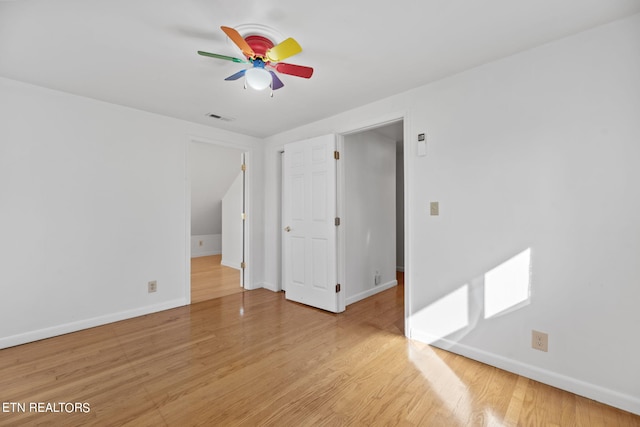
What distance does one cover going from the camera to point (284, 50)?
169 centimetres

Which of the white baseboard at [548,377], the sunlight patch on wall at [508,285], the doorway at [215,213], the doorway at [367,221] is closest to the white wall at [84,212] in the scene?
the doorway at [215,213]

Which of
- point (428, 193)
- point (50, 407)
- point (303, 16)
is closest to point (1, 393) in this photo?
point (50, 407)

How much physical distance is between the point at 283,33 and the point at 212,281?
4.07 metres

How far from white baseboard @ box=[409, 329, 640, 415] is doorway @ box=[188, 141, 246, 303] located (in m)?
3.05

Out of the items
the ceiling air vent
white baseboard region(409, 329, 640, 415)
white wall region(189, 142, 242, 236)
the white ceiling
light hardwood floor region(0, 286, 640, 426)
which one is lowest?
light hardwood floor region(0, 286, 640, 426)

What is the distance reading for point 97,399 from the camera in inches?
69.7

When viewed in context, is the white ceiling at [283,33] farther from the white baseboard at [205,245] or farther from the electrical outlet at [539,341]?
the white baseboard at [205,245]

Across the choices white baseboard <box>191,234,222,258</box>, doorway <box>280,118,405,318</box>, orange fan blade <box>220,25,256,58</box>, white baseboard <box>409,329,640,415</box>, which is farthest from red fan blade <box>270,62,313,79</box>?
white baseboard <box>191,234,222,258</box>

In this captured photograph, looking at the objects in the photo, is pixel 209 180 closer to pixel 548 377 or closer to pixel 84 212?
pixel 84 212

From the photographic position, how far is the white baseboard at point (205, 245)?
718 cm

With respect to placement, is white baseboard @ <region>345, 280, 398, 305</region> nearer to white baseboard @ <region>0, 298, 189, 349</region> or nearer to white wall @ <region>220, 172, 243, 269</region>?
white baseboard @ <region>0, 298, 189, 349</region>

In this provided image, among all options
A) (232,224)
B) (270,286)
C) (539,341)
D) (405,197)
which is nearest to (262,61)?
(405,197)

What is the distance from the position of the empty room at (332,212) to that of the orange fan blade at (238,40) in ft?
0.05

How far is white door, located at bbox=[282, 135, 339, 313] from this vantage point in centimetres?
329
